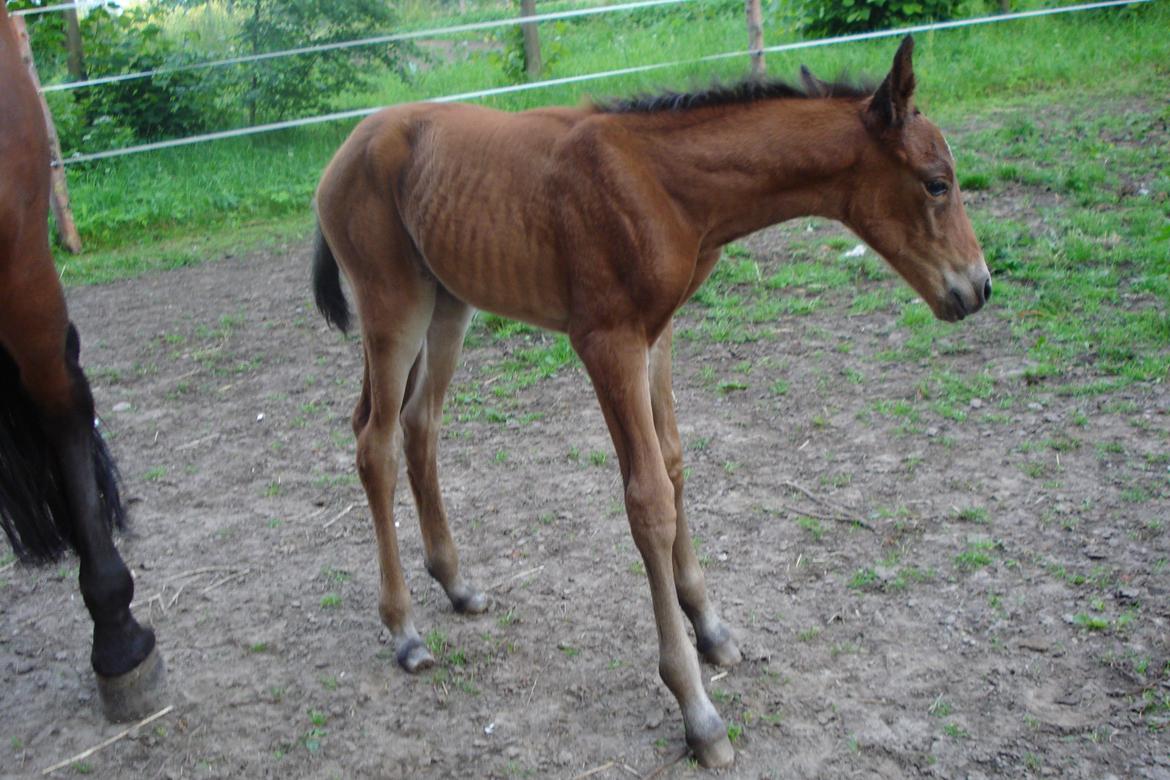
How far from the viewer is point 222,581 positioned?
3869 mm

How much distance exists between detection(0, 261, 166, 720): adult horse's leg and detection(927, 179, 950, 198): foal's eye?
7.69 feet

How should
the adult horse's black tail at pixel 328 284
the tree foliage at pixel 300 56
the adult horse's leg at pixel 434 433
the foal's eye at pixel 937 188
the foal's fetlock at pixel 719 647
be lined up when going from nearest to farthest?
the foal's eye at pixel 937 188, the foal's fetlock at pixel 719 647, the adult horse's leg at pixel 434 433, the adult horse's black tail at pixel 328 284, the tree foliage at pixel 300 56

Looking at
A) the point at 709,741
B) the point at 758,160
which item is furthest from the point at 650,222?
the point at 709,741

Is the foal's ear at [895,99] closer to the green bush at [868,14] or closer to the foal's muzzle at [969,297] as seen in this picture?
the foal's muzzle at [969,297]

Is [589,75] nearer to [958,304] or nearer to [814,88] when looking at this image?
[814,88]

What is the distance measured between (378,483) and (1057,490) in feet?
7.75

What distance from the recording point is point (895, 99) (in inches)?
104

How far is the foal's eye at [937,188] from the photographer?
2.71 metres

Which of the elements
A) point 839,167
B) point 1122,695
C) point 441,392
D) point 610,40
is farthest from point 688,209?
point 610,40

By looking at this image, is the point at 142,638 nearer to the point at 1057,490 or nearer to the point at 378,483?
the point at 378,483

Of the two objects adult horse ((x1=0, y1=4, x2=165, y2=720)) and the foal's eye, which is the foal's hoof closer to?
adult horse ((x1=0, y1=4, x2=165, y2=720))

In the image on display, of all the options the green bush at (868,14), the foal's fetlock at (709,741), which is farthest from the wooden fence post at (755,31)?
the foal's fetlock at (709,741)

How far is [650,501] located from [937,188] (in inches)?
42.1

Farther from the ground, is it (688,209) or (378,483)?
(688,209)
